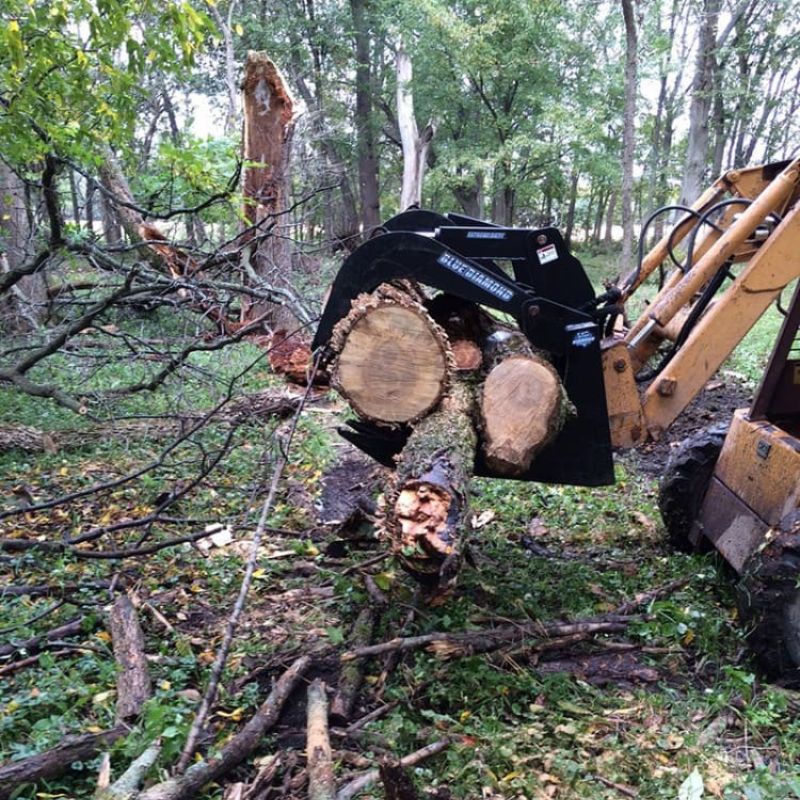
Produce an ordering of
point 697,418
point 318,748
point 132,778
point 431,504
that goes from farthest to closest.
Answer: point 697,418 → point 431,504 → point 318,748 → point 132,778

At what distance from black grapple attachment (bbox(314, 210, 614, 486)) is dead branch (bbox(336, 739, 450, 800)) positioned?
128 centimetres

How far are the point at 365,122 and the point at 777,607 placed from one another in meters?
22.6

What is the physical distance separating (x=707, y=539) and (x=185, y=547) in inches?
132

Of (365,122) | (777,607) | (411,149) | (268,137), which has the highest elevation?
(365,122)

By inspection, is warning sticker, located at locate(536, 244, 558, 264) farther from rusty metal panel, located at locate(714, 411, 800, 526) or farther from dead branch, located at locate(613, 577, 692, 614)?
dead branch, located at locate(613, 577, 692, 614)

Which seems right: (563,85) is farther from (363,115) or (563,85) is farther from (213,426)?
(213,426)

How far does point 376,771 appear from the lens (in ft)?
8.56

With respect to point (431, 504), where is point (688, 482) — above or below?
below

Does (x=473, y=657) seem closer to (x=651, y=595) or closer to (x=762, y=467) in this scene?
(x=651, y=595)

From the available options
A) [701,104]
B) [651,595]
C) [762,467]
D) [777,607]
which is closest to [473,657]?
[651,595]

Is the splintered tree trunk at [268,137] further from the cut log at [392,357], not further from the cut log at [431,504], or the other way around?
the cut log at [431,504]

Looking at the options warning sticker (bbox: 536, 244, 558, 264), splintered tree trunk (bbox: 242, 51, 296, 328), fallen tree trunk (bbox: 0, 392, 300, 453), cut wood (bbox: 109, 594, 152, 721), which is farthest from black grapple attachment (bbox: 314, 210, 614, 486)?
splintered tree trunk (bbox: 242, 51, 296, 328)

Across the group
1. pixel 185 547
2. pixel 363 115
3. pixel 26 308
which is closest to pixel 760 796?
pixel 185 547

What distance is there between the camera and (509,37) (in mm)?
19531
